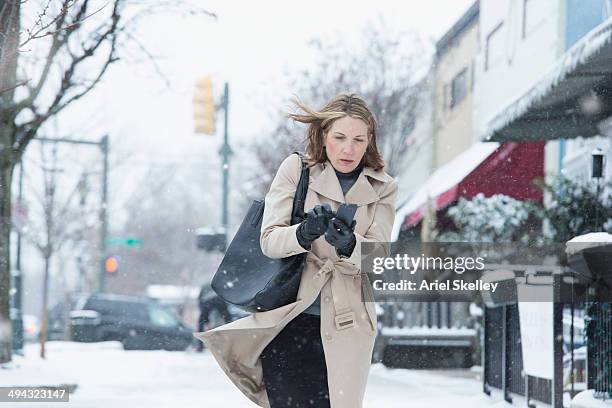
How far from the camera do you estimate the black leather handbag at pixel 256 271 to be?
363 centimetres

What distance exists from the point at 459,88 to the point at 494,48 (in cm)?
378

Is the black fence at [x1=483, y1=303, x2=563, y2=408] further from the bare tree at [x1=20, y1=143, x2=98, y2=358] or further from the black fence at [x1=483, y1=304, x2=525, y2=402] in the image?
the bare tree at [x1=20, y1=143, x2=98, y2=358]

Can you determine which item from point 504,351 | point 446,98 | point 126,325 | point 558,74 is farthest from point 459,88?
point 504,351

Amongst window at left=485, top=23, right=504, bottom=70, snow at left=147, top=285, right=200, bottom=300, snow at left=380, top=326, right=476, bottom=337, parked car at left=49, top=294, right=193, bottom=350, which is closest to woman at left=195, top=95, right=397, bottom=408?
window at left=485, top=23, right=504, bottom=70

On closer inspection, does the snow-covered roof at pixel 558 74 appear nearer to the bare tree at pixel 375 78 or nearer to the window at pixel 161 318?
the bare tree at pixel 375 78

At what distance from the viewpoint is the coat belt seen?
3.64 metres

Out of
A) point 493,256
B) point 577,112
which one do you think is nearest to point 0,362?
point 493,256

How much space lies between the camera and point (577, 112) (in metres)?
10.5

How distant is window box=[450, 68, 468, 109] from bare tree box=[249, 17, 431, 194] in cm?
120

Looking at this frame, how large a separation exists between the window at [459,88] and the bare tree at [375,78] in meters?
1.20

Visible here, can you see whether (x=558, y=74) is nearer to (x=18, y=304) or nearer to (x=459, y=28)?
(x=459, y=28)

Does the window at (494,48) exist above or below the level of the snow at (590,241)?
above

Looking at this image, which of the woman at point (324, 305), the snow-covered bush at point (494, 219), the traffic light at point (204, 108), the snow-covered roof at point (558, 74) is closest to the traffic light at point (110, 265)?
the traffic light at point (204, 108)

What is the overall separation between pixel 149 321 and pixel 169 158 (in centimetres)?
2388
